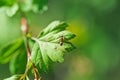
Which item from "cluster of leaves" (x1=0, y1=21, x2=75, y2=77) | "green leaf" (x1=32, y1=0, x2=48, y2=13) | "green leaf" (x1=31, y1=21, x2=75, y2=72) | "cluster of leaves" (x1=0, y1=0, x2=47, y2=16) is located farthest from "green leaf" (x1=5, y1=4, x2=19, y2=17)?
"green leaf" (x1=31, y1=21, x2=75, y2=72)

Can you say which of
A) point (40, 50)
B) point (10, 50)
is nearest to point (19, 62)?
point (10, 50)

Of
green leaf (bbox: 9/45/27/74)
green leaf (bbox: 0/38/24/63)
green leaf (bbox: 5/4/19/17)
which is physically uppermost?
green leaf (bbox: 5/4/19/17)

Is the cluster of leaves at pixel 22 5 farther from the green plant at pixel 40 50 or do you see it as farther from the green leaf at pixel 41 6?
the green plant at pixel 40 50

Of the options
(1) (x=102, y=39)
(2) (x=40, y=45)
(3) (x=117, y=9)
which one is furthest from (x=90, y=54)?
(2) (x=40, y=45)

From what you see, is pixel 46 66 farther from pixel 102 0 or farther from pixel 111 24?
pixel 111 24

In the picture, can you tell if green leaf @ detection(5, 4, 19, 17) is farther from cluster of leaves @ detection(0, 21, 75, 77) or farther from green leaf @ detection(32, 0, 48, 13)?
cluster of leaves @ detection(0, 21, 75, 77)

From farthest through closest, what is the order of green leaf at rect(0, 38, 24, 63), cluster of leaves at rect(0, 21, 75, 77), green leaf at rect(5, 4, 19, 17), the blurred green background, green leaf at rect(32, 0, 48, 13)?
the blurred green background → green leaf at rect(32, 0, 48, 13) → green leaf at rect(5, 4, 19, 17) → green leaf at rect(0, 38, 24, 63) → cluster of leaves at rect(0, 21, 75, 77)
